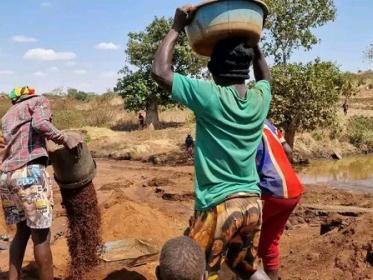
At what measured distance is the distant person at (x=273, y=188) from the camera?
130 inches

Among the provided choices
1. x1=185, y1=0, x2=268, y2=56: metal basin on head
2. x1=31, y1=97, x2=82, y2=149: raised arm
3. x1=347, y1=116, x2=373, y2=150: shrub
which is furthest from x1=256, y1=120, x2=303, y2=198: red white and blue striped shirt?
x1=347, y1=116, x2=373, y2=150: shrub

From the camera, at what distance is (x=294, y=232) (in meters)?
7.30

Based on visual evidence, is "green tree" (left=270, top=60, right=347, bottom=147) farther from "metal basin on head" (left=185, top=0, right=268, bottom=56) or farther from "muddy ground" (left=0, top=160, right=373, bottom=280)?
"metal basin on head" (left=185, top=0, right=268, bottom=56)

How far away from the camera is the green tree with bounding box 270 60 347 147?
1599cm

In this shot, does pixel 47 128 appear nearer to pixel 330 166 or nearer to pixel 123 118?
pixel 330 166

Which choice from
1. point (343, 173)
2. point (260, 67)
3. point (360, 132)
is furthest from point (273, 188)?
point (360, 132)

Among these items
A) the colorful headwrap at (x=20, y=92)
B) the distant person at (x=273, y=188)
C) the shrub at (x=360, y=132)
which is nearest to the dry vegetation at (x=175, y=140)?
the shrub at (x=360, y=132)

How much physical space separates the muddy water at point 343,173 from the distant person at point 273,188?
1009cm

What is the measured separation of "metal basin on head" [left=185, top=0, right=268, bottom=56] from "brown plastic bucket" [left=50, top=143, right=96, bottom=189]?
169cm

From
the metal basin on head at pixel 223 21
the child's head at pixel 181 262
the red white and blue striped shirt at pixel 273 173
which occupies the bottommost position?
the child's head at pixel 181 262

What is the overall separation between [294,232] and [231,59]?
509 centimetres

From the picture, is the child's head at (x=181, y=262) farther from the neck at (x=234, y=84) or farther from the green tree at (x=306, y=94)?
the green tree at (x=306, y=94)

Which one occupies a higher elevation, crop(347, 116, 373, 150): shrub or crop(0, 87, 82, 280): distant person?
crop(0, 87, 82, 280): distant person

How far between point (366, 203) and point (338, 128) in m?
13.2
